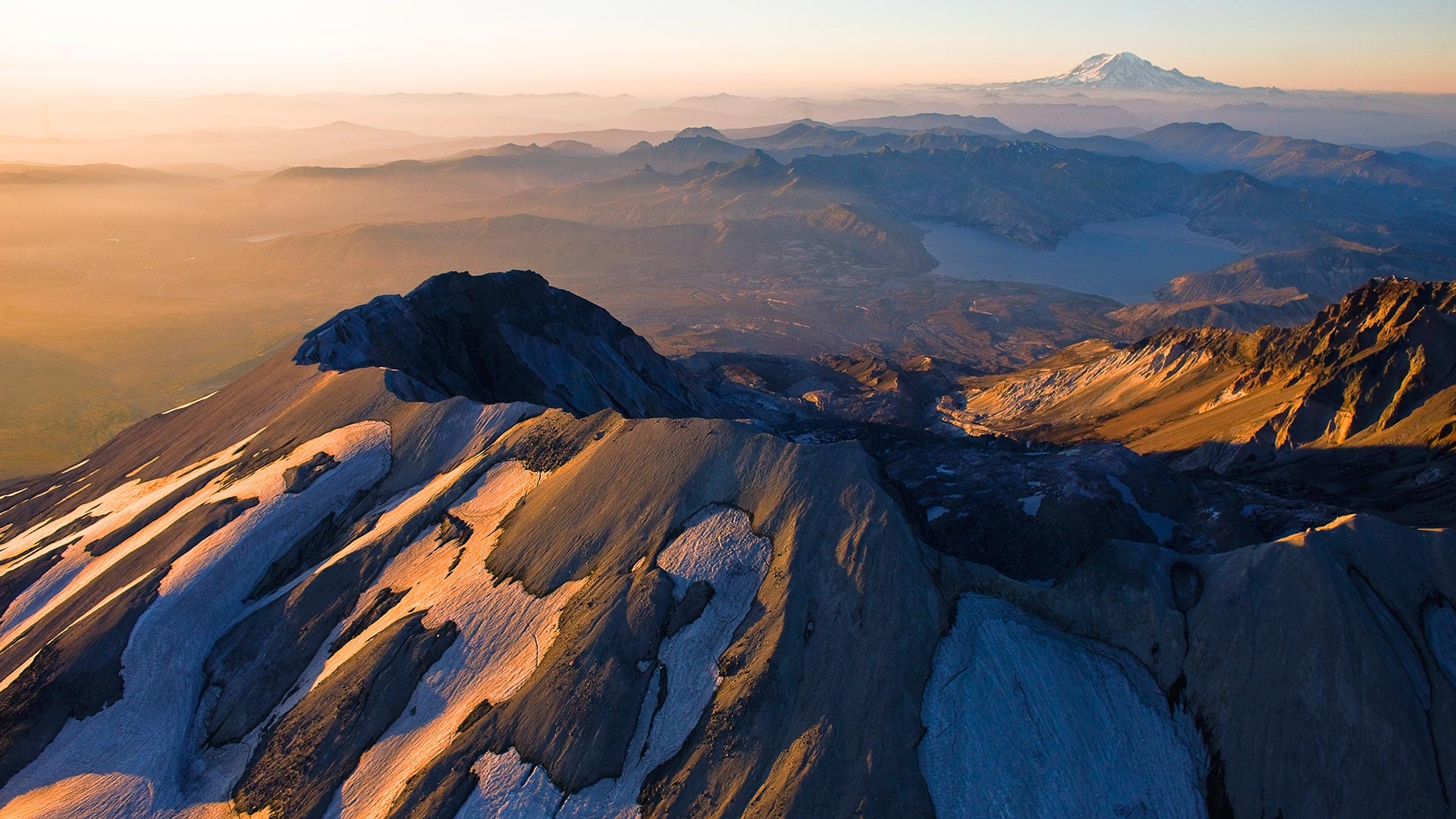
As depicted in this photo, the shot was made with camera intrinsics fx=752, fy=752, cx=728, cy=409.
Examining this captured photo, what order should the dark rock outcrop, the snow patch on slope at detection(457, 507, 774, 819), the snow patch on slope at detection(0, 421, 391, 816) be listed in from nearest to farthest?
the snow patch on slope at detection(457, 507, 774, 819), the snow patch on slope at detection(0, 421, 391, 816), the dark rock outcrop

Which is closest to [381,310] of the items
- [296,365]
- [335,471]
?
[296,365]

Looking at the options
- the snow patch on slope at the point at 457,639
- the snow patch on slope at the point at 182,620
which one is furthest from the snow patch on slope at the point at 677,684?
the snow patch on slope at the point at 182,620

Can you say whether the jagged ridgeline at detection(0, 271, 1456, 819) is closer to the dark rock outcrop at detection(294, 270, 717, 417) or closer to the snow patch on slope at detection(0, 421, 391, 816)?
the snow patch on slope at detection(0, 421, 391, 816)

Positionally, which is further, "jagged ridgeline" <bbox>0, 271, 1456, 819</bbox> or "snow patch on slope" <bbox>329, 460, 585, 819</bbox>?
"snow patch on slope" <bbox>329, 460, 585, 819</bbox>

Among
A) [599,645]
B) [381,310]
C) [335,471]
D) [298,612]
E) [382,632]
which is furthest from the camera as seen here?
[381,310]

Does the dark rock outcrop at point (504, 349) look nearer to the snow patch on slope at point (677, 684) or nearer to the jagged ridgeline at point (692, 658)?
the jagged ridgeline at point (692, 658)

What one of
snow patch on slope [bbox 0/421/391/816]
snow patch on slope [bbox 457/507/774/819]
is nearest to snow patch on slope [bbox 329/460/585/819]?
snow patch on slope [bbox 457/507/774/819]

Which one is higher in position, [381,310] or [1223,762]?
[381,310]

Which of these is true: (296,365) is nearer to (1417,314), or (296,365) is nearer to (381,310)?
(381,310)

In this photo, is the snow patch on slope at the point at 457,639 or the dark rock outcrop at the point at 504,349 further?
the dark rock outcrop at the point at 504,349
